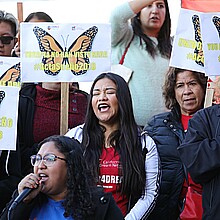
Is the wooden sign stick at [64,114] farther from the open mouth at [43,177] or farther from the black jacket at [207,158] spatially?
the open mouth at [43,177]

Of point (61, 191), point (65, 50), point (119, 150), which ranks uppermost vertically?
point (65, 50)

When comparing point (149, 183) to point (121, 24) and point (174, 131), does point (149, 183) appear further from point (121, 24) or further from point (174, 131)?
point (121, 24)

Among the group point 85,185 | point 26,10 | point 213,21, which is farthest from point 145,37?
point 26,10

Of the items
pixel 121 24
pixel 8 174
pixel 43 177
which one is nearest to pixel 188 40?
pixel 121 24

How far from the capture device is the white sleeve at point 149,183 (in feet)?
11.9

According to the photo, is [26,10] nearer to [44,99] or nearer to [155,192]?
[44,99]

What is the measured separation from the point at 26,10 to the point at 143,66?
2556 millimetres

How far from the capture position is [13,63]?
13.6 ft

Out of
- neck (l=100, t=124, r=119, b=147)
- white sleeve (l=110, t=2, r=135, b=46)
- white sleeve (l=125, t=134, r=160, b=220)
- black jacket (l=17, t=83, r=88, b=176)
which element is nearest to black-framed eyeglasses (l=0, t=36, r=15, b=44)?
black jacket (l=17, t=83, r=88, b=176)

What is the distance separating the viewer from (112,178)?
369cm

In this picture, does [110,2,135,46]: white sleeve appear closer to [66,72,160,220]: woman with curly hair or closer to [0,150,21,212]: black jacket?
[66,72,160,220]: woman with curly hair

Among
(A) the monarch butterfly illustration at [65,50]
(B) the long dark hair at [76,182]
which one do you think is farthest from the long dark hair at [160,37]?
(B) the long dark hair at [76,182]

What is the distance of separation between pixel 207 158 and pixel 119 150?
25.1 inches

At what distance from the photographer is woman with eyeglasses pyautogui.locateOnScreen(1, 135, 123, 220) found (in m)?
2.86
